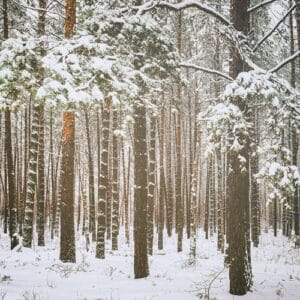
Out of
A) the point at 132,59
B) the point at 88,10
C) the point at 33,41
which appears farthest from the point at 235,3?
the point at 33,41

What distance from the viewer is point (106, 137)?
543 inches

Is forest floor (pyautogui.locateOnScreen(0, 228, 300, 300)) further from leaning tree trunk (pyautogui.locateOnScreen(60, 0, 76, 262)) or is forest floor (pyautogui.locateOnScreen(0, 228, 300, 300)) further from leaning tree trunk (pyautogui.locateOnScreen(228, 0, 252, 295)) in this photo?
leaning tree trunk (pyautogui.locateOnScreen(60, 0, 76, 262))

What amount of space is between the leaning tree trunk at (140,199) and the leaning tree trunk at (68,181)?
241cm

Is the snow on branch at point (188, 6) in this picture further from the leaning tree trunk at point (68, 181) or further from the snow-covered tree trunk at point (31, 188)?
the snow-covered tree trunk at point (31, 188)

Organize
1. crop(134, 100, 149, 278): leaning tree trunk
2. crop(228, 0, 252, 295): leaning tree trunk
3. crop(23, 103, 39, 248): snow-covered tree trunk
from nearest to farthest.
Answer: crop(228, 0, 252, 295): leaning tree trunk → crop(134, 100, 149, 278): leaning tree trunk → crop(23, 103, 39, 248): snow-covered tree trunk

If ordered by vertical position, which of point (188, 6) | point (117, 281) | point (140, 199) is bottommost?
point (117, 281)

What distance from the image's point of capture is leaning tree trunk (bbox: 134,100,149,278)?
366 inches

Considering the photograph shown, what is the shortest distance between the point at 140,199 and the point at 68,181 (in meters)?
2.72

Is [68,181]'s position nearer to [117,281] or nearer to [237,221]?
[117,281]

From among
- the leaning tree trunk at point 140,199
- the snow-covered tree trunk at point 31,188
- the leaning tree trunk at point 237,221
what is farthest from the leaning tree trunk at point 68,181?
the leaning tree trunk at point 237,221

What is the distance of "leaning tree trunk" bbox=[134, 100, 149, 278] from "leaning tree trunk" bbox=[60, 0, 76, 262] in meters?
2.41

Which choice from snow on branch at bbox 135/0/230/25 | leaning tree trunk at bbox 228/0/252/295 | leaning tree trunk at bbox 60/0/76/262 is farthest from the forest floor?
snow on branch at bbox 135/0/230/25

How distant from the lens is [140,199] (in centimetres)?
933

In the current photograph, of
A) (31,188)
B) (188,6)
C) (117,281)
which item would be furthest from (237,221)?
(31,188)
